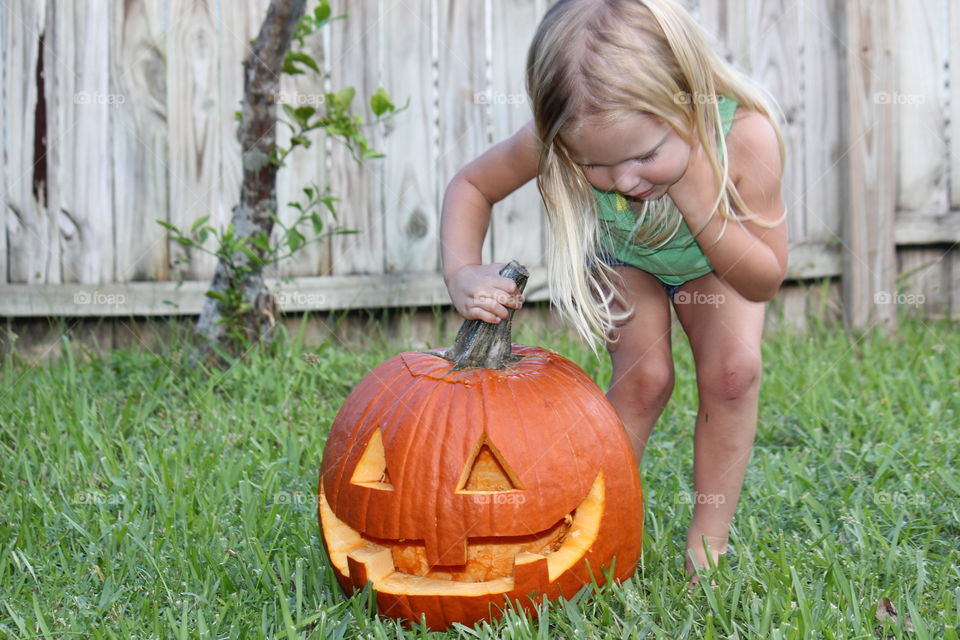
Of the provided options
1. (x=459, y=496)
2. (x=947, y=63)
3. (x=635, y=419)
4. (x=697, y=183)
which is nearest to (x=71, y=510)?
(x=459, y=496)

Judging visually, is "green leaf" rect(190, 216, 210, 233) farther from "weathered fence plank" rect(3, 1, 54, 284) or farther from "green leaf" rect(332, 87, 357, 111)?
"weathered fence plank" rect(3, 1, 54, 284)

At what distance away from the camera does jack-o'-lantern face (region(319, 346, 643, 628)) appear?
1668 mm

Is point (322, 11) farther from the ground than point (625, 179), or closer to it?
farther from the ground

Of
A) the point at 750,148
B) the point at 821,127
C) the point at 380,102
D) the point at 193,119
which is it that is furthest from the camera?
the point at 821,127

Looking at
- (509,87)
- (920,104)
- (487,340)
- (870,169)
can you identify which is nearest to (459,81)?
(509,87)

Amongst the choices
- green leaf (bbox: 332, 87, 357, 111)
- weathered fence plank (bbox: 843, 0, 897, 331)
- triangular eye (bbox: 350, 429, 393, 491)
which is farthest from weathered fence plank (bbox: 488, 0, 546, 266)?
triangular eye (bbox: 350, 429, 393, 491)

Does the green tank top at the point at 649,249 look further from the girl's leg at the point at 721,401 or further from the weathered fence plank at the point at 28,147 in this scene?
the weathered fence plank at the point at 28,147

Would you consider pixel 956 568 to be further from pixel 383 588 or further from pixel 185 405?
pixel 185 405

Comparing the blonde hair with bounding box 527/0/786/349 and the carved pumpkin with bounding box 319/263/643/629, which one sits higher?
the blonde hair with bounding box 527/0/786/349

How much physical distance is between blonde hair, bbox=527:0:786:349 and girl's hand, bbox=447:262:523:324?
0.59ft

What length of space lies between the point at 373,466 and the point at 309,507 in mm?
584

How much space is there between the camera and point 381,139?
3.87 metres

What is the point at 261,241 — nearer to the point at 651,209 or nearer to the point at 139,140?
the point at 139,140

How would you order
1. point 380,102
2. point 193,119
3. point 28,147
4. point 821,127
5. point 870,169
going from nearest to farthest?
point 380,102
point 28,147
point 193,119
point 870,169
point 821,127
